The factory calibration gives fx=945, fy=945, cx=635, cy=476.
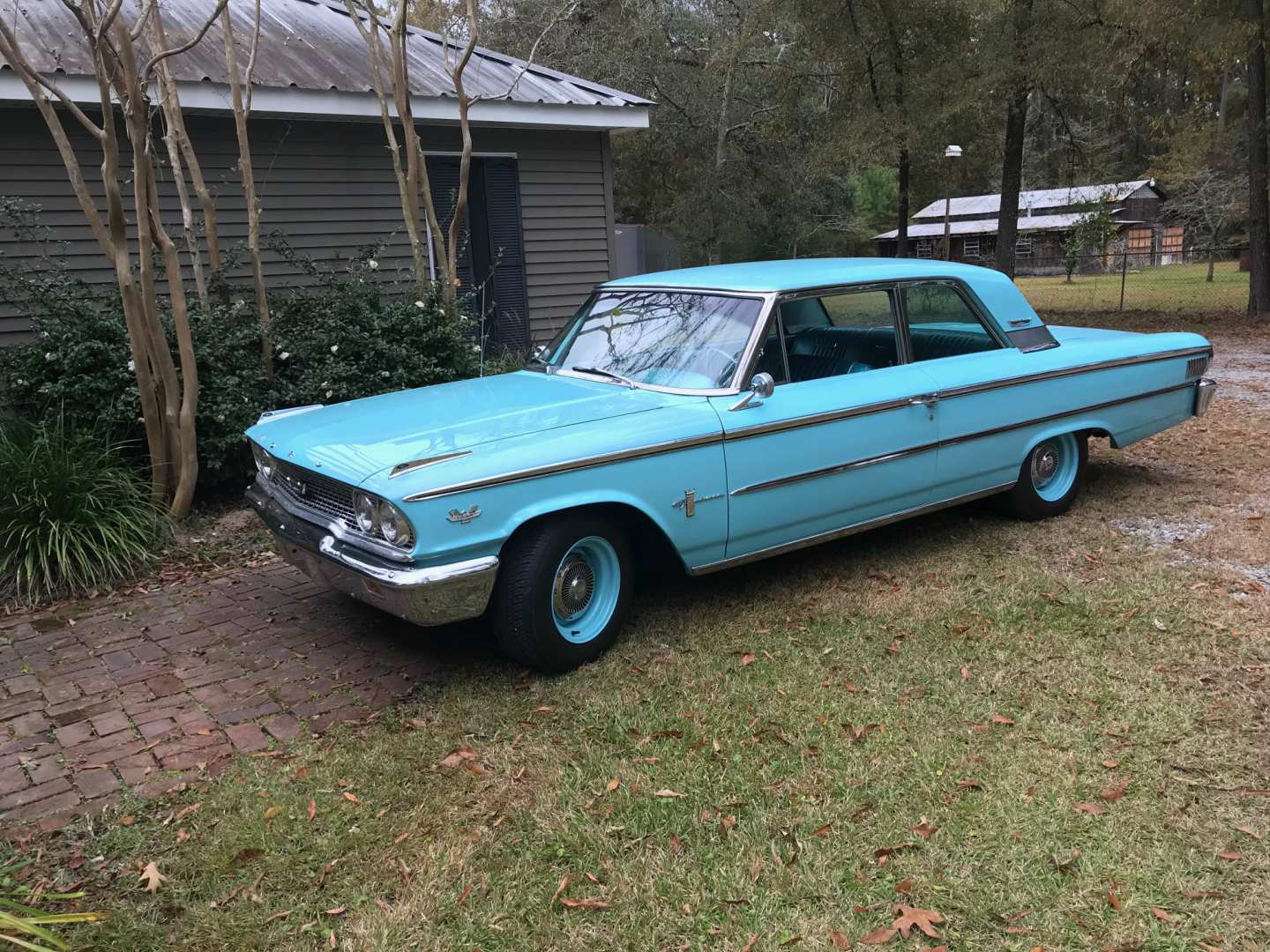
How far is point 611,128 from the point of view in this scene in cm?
1009

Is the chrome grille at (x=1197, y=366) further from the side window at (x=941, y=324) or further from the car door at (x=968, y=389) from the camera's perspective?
the side window at (x=941, y=324)

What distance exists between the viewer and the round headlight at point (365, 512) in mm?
3596

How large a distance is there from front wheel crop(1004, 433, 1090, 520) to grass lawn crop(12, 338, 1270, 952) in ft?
3.45

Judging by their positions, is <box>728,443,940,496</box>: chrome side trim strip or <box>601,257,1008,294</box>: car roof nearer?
<box>728,443,940,496</box>: chrome side trim strip

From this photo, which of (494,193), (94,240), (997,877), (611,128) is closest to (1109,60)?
(611,128)

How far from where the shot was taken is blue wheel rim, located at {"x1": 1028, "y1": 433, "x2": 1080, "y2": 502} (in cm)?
569

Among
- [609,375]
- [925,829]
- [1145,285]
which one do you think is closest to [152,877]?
[925,829]

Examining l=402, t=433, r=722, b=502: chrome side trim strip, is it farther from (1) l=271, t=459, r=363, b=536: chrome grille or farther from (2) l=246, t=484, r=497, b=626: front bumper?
(1) l=271, t=459, r=363, b=536: chrome grille

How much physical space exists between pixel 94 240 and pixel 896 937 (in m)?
8.14

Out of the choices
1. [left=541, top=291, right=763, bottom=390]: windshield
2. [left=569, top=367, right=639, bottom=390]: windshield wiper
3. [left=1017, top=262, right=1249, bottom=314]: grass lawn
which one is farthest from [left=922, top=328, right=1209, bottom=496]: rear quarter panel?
[left=1017, top=262, right=1249, bottom=314]: grass lawn

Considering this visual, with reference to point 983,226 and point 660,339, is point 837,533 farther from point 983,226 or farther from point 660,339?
point 983,226

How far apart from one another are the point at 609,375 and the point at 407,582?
1677 millimetres

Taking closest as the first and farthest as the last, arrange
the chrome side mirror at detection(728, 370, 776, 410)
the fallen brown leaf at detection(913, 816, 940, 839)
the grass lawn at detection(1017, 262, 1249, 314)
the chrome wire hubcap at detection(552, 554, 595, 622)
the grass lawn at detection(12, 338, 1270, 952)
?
the grass lawn at detection(12, 338, 1270, 952) < the fallen brown leaf at detection(913, 816, 940, 839) < the chrome wire hubcap at detection(552, 554, 595, 622) < the chrome side mirror at detection(728, 370, 776, 410) < the grass lawn at detection(1017, 262, 1249, 314)

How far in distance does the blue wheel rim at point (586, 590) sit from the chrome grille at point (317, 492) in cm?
86
